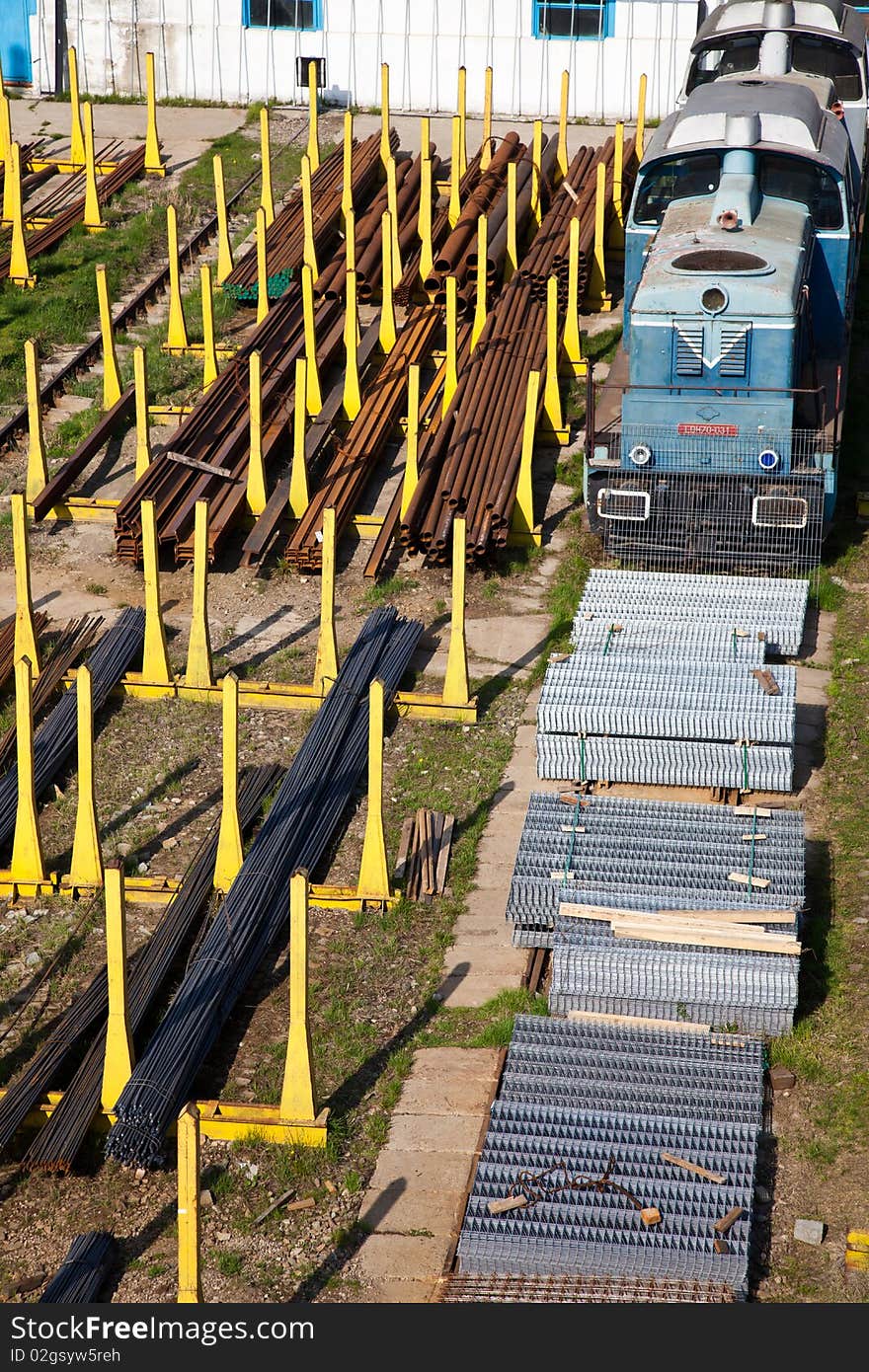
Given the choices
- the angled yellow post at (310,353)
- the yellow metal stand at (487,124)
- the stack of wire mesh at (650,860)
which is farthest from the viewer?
the yellow metal stand at (487,124)

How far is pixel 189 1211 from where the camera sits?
816 centimetres

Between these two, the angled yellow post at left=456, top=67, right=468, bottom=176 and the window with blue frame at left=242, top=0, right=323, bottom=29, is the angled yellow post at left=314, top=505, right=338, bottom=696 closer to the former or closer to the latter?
the angled yellow post at left=456, top=67, right=468, bottom=176

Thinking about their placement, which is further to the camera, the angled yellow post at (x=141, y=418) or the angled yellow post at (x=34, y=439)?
the angled yellow post at (x=34, y=439)

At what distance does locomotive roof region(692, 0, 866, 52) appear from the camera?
20.0 metres

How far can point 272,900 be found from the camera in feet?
38.8

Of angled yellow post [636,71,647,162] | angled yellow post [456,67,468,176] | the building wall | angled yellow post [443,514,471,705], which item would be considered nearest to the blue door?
the building wall

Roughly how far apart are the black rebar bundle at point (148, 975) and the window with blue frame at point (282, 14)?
17.4 m

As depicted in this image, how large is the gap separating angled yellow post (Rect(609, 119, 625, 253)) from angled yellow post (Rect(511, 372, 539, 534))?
6.58m

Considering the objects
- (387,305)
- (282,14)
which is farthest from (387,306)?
(282,14)

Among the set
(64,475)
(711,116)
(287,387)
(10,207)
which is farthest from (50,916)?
(10,207)

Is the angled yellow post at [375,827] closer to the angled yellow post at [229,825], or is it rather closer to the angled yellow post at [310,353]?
the angled yellow post at [229,825]

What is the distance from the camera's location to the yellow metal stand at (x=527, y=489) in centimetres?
1678

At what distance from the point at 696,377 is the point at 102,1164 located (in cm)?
857

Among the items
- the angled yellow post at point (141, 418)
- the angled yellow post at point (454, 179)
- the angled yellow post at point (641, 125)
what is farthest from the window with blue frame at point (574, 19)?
the angled yellow post at point (141, 418)
